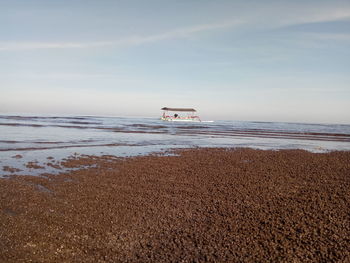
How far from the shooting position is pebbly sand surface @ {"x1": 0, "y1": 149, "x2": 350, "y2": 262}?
274 inches

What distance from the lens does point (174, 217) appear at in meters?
9.22

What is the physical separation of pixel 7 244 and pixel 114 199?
14.5ft

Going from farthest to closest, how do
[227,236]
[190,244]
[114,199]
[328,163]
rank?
[328,163] → [114,199] → [227,236] → [190,244]

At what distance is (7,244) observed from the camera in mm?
Result: 6844

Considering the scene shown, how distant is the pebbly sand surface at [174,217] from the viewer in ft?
22.8

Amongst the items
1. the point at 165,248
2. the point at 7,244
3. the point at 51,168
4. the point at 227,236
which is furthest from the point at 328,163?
the point at 7,244

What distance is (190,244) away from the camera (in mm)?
7422

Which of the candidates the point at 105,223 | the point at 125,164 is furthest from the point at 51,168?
the point at 105,223

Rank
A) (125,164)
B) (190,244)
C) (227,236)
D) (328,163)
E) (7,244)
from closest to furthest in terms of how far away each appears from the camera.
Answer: (7,244) < (190,244) < (227,236) < (125,164) < (328,163)

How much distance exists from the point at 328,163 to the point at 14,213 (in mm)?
19420

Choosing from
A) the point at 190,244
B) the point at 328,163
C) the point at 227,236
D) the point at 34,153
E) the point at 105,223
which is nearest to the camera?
the point at 190,244

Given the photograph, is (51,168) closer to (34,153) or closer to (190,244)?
(34,153)

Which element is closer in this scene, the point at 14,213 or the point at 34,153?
the point at 14,213

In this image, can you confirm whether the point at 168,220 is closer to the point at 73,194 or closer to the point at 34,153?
the point at 73,194
